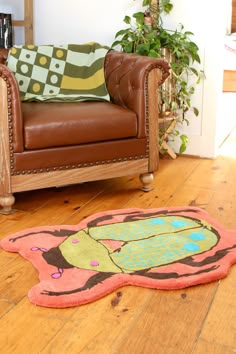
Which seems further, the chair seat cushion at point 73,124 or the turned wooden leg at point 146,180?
the turned wooden leg at point 146,180

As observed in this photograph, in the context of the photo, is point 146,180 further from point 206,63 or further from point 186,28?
point 186,28

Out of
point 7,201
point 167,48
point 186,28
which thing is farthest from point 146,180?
point 186,28

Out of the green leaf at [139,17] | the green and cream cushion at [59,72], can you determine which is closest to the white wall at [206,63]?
the green leaf at [139,17]

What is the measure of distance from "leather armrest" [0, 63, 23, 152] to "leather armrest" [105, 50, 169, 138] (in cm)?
60

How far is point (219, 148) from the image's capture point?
3.29 m

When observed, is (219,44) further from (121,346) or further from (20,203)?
(121,346)

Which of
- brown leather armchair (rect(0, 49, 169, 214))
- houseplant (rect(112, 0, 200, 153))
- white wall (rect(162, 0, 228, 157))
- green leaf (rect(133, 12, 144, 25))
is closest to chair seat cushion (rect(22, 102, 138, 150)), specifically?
brown leather armchair (rect(0, 49, 169, 214))

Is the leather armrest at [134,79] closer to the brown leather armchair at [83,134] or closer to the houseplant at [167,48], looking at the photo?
the brown leather armchair at [83,134]

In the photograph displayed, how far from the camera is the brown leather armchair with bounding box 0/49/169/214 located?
2055 millimetres

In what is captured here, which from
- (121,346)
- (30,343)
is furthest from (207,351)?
(30,343)

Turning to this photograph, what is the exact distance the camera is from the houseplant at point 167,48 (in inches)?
109

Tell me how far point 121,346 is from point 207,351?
23cm

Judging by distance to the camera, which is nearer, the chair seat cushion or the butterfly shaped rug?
the butterfly shaped rug

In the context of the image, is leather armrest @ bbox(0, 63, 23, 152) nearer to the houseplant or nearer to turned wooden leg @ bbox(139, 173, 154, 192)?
turned wooden leg @ bbox(139, 173, 154, 192)
